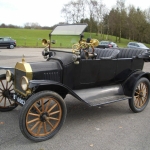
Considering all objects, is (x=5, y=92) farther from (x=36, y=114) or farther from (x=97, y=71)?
(x=97, y=71)

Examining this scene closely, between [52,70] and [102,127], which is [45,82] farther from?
[102,127]

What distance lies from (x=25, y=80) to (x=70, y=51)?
1117 mm

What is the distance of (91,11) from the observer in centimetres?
4500

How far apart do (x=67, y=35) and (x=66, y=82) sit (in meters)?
0.99

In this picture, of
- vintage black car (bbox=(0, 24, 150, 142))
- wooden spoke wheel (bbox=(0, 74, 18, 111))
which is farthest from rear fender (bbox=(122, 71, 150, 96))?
wooden spoke wheel (bbox=(0, 74, 18, 111))

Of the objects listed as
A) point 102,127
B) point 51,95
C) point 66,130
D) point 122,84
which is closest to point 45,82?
point 51,95

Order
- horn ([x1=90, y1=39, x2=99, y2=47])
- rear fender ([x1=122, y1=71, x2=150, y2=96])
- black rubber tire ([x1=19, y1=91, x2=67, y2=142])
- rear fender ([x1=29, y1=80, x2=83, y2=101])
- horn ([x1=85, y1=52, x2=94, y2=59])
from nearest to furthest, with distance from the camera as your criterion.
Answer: black rubber tire ([x1=19, y1=91, x2=67, y2=142]) < rear fender ([x1=29, y1=80, x2=83, y2=101]) < horn ([x1=90, y1=39, x2=99, y2=47]) < horn ([x1=85, y1=52, x2=94, y2=59]) < rear fender ([x1=122, y1=71, x2=150, y2=96])

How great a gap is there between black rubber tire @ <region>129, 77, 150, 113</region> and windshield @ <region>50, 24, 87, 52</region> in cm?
166

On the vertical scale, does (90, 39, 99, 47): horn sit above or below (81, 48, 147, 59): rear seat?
Answer: above

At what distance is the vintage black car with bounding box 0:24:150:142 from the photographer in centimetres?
317

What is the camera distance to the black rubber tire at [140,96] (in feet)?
14.5

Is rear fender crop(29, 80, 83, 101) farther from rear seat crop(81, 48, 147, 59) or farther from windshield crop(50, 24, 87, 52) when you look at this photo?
rear seat crop(81, 48, 147, 59)

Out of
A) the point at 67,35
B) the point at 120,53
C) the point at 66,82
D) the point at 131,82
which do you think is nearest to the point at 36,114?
the point at 66,82

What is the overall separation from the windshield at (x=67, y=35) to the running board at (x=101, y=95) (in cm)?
90
